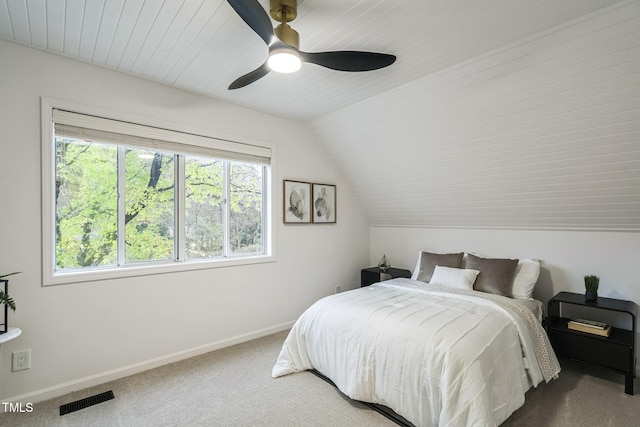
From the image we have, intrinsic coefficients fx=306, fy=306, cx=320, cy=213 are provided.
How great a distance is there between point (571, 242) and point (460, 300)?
1404 mm

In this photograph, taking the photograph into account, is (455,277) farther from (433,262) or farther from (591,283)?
(591,283)

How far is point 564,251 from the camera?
9.98ft

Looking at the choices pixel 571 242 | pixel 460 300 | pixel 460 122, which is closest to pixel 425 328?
pixel 460 300

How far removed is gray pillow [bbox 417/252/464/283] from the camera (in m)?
3.42

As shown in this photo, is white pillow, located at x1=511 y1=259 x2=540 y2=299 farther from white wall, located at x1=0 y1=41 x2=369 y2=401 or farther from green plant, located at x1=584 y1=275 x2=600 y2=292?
white wall, located at x1=0 y1=41 x2=369 y2=401

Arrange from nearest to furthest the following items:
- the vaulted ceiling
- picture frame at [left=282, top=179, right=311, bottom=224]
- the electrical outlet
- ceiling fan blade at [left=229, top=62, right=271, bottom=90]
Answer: the vaulted ceiling → ceiling fan blade at [left=229, top=62, right=271, bottom=90] → the electrical outlet → picture frame at [left=282, top=179, right=311, bottom=224]

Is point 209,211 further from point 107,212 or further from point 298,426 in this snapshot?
point 298,426

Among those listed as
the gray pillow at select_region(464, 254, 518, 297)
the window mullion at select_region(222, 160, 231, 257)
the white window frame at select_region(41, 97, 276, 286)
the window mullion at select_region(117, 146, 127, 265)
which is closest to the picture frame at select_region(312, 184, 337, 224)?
the white window frame at select_region(41, 97, 276, 286)

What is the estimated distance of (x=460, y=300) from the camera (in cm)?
261

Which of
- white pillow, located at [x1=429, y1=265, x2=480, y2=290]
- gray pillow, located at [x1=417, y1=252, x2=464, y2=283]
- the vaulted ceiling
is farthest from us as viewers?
gray pillow, located at [x1=417, y1=252, x2=464, y2=283]

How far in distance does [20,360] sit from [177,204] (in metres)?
1.54

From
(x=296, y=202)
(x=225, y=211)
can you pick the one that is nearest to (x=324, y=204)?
(x=296, y=202)

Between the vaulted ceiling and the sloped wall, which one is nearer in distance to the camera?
the vaulted ceiling

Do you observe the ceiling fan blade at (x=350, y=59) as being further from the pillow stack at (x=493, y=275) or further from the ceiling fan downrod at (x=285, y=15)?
the pillow stack at (x=493, y=275)
